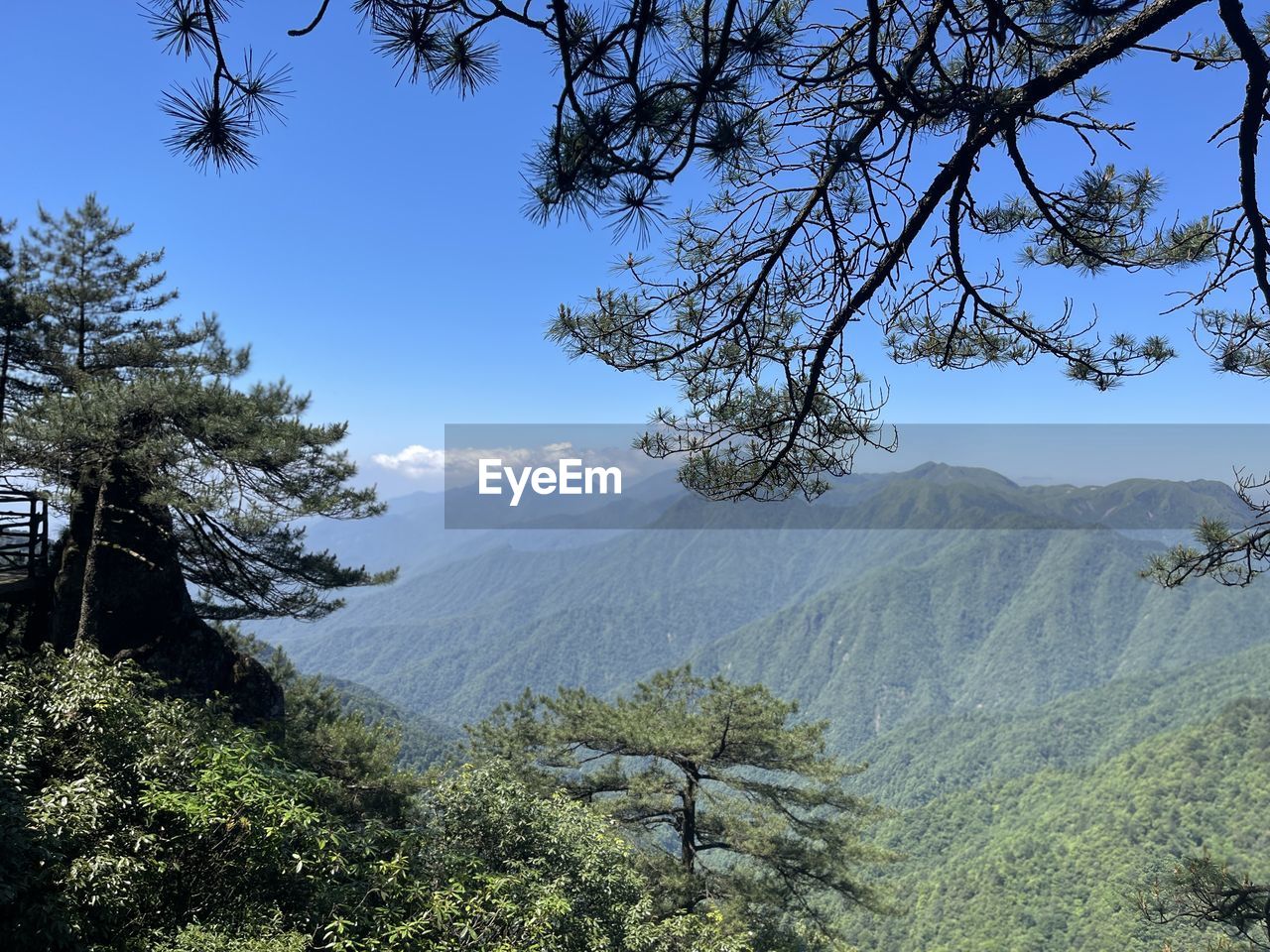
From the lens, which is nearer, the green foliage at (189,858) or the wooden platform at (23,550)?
the green foliage at (189,858)

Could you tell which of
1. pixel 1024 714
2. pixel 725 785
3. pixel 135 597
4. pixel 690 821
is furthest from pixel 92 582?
pixel 1024 714

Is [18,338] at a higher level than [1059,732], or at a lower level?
higher

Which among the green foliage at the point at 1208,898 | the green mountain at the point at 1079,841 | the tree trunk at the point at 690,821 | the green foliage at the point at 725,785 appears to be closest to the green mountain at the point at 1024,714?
the green mountain at the point at 1079,841

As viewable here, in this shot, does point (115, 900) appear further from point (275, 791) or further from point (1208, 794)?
point (1208, 794)

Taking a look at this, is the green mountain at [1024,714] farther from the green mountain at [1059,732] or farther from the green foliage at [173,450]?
the green foliage at [173,450]

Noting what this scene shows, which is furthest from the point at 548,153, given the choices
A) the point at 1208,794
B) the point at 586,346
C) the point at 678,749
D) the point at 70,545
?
the point at 1208,794

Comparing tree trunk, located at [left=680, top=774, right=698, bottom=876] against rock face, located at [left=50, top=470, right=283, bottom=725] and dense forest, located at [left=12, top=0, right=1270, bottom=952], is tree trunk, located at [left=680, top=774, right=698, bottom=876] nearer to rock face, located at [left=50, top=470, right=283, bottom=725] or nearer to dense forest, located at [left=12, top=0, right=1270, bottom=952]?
dense forest, located at [left=12, top=0, right=1270, bottom=952]

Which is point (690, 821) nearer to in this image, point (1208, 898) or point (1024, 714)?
point (1208, 898)
